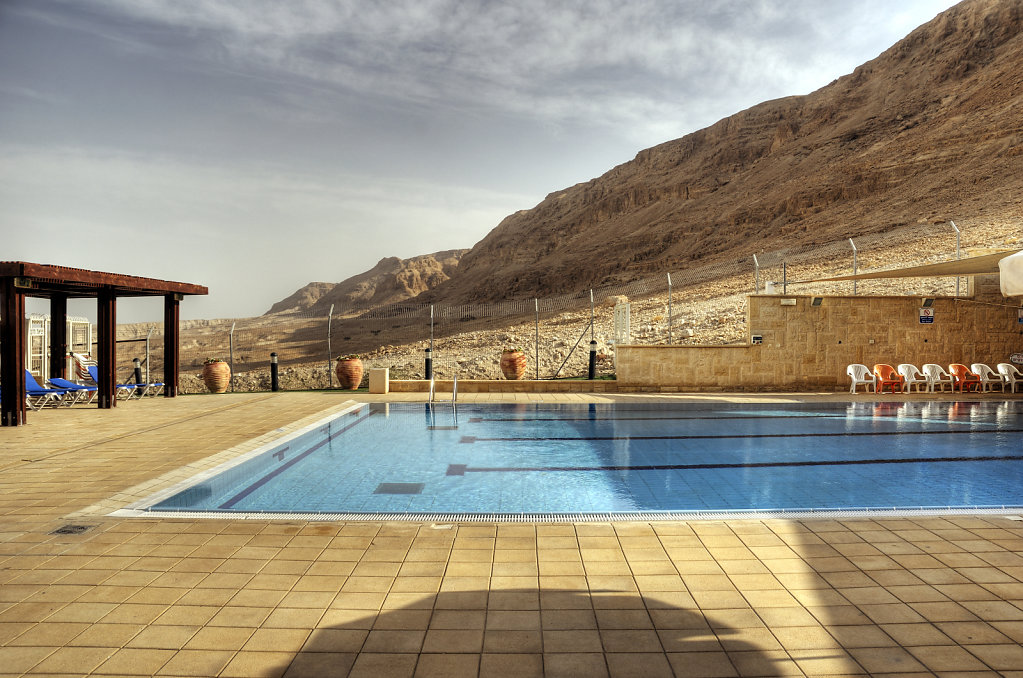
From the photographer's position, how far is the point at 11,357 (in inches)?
309

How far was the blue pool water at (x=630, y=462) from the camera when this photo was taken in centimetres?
483

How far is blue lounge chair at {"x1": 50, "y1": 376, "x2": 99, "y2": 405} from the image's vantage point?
9.77 m

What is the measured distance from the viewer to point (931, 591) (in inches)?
102

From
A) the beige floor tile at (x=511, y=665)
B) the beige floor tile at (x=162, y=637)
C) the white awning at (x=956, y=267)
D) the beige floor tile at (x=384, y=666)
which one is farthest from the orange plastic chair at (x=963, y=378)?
the beige floor tile at (x=162, y=637)

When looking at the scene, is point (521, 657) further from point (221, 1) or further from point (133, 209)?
point (133, 209)

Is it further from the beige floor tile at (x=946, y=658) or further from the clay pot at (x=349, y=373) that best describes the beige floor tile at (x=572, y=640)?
the clay pot at (x=349, y=373)

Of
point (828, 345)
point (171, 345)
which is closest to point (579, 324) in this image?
point (828, 345)

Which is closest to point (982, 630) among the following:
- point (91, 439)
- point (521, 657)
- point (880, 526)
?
point (880, 526)

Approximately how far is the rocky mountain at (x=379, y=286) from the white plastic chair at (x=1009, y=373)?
52.1 m

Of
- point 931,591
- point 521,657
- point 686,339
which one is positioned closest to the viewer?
point 521,657

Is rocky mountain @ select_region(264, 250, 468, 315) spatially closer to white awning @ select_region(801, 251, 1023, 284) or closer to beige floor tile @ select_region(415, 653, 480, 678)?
white awning @ select_region(801, 251, 1023, 284)

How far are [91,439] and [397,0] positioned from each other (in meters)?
14.4

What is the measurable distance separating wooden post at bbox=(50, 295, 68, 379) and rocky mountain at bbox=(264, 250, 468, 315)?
4491 cm

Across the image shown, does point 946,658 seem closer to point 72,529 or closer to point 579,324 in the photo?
point 72,529
